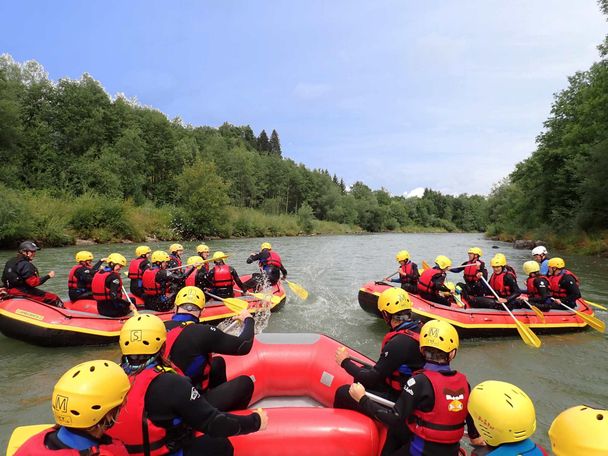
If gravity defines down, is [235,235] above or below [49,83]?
below

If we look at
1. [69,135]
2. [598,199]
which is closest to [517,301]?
[598,199]

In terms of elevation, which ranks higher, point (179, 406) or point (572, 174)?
point (572, 174)

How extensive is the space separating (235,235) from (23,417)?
30344mm

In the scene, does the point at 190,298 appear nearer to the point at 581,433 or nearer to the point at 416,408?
the point at 416,408

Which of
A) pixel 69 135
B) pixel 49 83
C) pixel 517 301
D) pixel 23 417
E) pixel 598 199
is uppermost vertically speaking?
pixel 49 83

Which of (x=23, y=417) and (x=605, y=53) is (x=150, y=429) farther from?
(x=605, y=53)

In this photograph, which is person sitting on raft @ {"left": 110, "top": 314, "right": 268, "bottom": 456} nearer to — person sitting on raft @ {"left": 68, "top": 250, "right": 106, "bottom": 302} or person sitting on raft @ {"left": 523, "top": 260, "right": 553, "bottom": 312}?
person sitting on raft @ {"left": 68, "top": 250, "right": 106, "bottom": 302}

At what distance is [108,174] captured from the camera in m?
33.2

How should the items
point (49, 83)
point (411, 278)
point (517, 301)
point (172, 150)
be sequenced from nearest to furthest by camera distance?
point (517, 301) → point (411, 278) → point (49, 83) → point (172, 150)

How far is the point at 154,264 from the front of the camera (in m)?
7.45

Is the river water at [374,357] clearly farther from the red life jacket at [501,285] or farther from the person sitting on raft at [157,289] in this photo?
the person sitting on raft at [157,289]

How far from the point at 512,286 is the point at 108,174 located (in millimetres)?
32623

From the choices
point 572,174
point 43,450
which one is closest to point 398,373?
point 43,450

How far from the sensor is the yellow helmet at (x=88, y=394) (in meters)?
1.69
